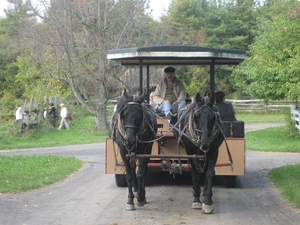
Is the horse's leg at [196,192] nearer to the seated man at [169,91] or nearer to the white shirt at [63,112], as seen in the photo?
the seated man at [169,91]

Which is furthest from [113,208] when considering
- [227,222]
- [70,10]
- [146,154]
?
[70,10]

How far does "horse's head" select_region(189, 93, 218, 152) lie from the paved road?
1.23m

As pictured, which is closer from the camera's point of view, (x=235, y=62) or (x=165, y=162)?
(x=165, y=162)

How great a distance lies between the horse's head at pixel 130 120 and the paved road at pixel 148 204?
122cm

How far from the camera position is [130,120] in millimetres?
9477

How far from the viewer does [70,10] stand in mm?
26641

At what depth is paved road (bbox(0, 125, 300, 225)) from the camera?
8922 mm

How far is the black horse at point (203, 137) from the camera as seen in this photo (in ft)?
30.2

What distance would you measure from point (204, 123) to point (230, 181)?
130 inches

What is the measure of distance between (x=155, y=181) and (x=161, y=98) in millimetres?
2045

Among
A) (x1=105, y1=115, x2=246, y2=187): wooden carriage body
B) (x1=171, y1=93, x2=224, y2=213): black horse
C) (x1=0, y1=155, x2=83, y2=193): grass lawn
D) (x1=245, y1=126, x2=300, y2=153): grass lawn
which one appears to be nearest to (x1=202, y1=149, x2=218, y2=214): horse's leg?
(x1=171, y1=93, x2=224, y2=213): black horse

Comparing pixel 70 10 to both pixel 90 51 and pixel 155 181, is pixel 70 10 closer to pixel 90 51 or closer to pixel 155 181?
pixel 90 51

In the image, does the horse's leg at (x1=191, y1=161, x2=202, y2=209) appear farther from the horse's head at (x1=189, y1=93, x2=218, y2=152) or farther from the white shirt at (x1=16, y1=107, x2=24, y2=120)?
the white shirt at (x1=16, y1=107, x2=24, y2=120)

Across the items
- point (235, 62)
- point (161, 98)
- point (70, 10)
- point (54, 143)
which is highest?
point (70, 10)
